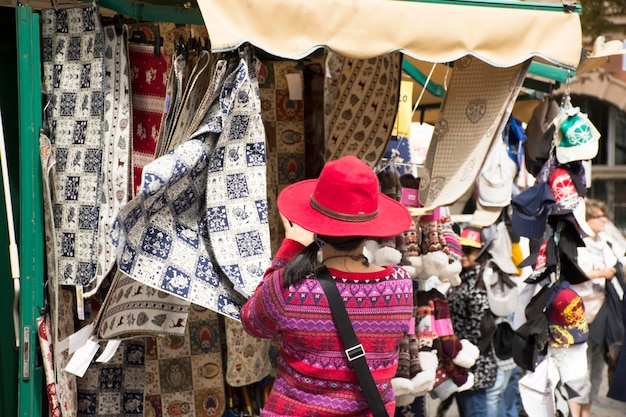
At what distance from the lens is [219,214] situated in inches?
126

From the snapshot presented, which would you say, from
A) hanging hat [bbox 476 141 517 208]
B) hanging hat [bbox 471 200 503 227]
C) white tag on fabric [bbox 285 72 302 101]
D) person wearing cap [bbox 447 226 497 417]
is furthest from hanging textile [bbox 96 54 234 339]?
hanging hat [bbox 476 141 517 208]

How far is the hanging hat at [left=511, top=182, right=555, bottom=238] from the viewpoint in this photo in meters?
4.21

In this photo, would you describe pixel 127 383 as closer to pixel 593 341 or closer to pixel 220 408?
pixel 220 408

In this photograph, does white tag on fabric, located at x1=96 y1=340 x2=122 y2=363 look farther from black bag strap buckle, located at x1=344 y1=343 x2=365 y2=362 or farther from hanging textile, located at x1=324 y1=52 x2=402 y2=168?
hanging textile, located at x1=324 y1=52 x2=402 y2=168

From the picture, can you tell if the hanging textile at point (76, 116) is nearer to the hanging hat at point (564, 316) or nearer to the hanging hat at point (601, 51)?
the hanging hat at point (564, 316)

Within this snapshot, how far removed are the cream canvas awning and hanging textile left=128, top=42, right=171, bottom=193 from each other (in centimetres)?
59

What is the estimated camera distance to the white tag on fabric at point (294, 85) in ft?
13.7

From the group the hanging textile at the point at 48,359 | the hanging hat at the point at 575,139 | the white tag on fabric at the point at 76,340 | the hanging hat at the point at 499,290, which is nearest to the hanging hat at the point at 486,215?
the hanging hat at the point at 499,290

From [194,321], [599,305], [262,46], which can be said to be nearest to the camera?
[262,46]

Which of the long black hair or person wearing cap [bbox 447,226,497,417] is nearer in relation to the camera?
the long black hair

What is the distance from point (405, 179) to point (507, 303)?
1396mm

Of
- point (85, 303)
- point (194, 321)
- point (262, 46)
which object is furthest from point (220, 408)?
point (262, 46)

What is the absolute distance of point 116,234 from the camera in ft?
9.30

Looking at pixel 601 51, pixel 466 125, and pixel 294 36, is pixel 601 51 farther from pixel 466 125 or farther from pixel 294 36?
pixel 294 36
